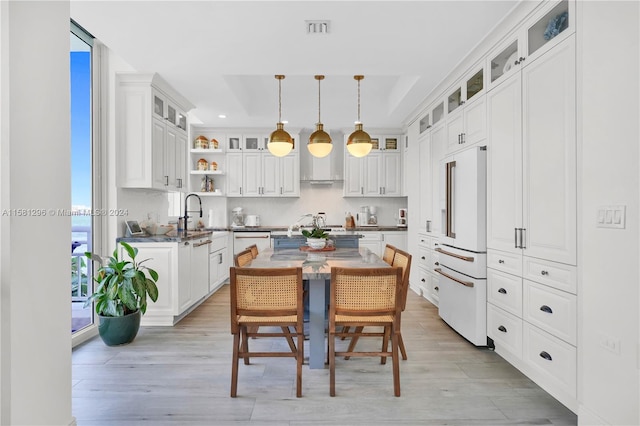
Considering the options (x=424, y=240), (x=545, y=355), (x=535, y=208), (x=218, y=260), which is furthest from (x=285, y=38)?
(x=218, y=260)

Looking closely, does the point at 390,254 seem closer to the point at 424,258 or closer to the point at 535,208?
the point at 535,208

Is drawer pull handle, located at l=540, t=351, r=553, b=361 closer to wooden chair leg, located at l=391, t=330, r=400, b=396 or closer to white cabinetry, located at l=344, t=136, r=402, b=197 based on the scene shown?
wooden chair leg, located at l=391, t=330, r=400, b=396

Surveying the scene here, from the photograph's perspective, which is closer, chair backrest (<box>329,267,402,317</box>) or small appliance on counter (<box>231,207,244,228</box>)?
chair backrest (<box>329,267,402,317</box>)

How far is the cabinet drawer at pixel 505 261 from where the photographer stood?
8.47ft

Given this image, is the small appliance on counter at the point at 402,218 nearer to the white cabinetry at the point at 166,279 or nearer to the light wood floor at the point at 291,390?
the light wood floor at the point at 291,390

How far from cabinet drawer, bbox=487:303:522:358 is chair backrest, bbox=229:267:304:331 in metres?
1.59

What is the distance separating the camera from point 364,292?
7.45 ft

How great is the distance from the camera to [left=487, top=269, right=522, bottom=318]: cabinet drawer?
8.46 feet

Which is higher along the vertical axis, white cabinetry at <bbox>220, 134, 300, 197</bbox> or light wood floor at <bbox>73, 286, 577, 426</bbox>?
white cabinetry at <bbox>220, 134, 300, 197</bbox>
